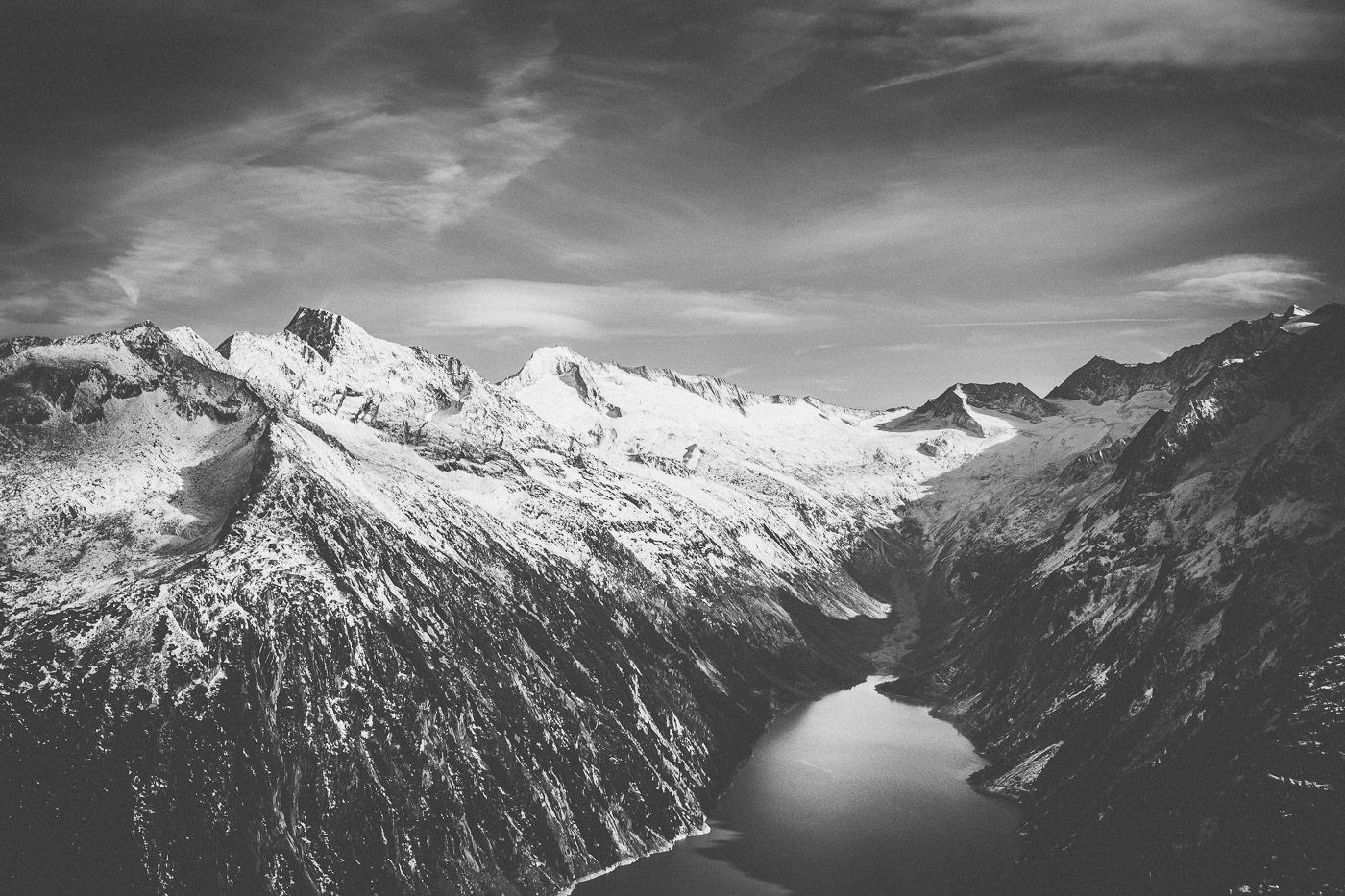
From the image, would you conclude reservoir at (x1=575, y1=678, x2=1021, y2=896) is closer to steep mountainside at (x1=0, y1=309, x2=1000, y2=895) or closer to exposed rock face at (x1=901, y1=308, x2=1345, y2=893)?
steep mountainside at (x1=0, y1=309, x2=1000, y2=895)

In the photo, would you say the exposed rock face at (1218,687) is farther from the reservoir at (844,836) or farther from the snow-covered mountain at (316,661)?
the reservoir at (844,836)

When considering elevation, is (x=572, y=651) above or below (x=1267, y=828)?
above

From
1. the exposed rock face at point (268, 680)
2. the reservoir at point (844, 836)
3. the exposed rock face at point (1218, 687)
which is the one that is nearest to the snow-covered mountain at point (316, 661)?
the exposed rock face at point (268, 680)

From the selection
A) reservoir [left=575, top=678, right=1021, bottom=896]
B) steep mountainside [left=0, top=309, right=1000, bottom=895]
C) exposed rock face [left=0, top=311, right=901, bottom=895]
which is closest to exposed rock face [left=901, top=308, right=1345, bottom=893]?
reservoir [left=575, top=678, right=1021, bottom=896]

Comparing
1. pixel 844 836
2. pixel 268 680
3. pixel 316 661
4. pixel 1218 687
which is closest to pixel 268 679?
pixel 268 680

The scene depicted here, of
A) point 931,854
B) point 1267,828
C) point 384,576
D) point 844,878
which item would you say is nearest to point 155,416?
point 384,576

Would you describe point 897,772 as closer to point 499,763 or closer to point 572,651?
point 572,651

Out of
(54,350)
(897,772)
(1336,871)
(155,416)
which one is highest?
(54,350)

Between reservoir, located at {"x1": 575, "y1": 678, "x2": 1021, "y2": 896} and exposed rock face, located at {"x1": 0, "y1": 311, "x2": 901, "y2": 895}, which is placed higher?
exposed rock face, located at {"x1": 0, "y1": 311, "x2": 901, "y2": 895}
